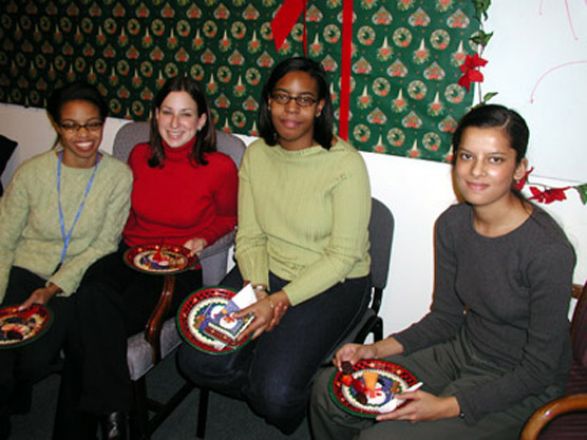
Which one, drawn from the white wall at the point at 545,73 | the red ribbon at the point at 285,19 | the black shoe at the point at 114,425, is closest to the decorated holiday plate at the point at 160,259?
the black shoe at the point at 114,425

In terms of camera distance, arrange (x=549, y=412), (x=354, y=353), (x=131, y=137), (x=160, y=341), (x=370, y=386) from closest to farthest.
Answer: (x=549, y=412), (x=370, y=386), (x=354, y=353), (x=160, y=341), (x=131, y=137)

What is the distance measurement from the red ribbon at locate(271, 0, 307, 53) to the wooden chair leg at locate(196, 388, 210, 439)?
1.56 meters

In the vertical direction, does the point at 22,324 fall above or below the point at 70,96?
below

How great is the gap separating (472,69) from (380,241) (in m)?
0.76

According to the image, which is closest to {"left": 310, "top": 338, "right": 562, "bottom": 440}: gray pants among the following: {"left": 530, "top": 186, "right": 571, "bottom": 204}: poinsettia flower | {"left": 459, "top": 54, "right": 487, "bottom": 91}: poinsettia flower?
{"left": 530, "top": 186, "right": 571, "bottom": 204}: poinsettia flower

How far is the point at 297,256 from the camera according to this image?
1.88 m

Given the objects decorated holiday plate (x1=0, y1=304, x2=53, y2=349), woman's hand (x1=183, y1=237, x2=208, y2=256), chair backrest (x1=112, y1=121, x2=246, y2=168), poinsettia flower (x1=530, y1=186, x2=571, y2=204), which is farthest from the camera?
chair backrest (x1=112, y1=121, x2=246, y2=168)

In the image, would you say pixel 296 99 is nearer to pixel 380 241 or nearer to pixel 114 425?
pixel 380 241

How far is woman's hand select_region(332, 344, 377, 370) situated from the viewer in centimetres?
154

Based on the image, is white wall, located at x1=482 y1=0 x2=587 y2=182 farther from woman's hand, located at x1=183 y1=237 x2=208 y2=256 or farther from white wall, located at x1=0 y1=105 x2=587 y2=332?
woman's hand, located at x1=183 y1=237 x2=208 y2=256

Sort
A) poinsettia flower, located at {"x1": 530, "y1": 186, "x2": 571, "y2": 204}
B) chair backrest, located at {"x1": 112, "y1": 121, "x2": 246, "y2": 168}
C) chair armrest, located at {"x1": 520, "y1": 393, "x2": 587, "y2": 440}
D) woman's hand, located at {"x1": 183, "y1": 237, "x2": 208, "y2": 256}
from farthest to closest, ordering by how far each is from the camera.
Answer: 1. chair backrest, located at {"x1": 112, "y1": 121, "x2": 246, "y2": 168}
2. woman's hand, located at {"x1": 183, "y1": 237, "x2": 208, "y2": 256}
3. poinsettia flower, located at {"x1": 530, "y1": 186, "x2": 571, "y2": 204}
4. chair armrest, located at {"x1": 520, "y1": 393, "x2": 587, "y2": 440}

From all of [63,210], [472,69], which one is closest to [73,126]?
[63,210]

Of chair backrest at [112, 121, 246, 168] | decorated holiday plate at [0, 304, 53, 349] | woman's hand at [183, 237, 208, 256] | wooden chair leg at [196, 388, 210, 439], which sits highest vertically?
chair backrest at [112, 121, 246, 168]

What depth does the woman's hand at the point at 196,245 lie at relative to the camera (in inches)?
77.9
